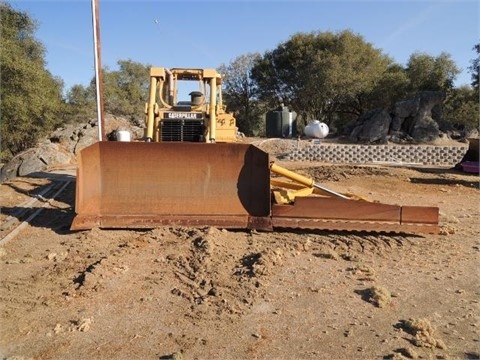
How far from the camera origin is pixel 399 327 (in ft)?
12.0

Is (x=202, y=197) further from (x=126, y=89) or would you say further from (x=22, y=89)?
(x=126, y=89)

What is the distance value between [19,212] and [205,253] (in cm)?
410

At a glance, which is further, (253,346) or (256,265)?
(256,265)

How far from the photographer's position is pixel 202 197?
636cm

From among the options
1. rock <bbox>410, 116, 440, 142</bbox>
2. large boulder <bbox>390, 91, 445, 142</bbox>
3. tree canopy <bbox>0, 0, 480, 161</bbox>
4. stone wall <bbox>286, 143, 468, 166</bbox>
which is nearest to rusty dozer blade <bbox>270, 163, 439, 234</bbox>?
stone wall <bbox>286, 143, 468, 166</bbox>

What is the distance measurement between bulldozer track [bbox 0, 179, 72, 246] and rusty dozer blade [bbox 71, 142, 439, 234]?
105 cm

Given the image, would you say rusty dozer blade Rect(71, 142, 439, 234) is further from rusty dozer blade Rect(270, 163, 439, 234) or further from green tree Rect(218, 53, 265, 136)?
green tree Rect(218, 53, 265, 136)

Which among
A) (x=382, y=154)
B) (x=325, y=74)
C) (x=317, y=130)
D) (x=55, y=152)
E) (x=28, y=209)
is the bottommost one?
(x=28, y=209)

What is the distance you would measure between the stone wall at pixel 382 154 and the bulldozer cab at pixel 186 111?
10.8m

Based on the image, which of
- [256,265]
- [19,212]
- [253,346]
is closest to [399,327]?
[253,346]

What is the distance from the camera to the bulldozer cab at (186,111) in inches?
326

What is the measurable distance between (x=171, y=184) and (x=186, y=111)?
95.2 inches

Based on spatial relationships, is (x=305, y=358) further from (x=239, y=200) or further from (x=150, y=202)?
(x=150, y=202)

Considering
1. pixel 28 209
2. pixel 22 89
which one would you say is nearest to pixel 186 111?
pixel 28 209
